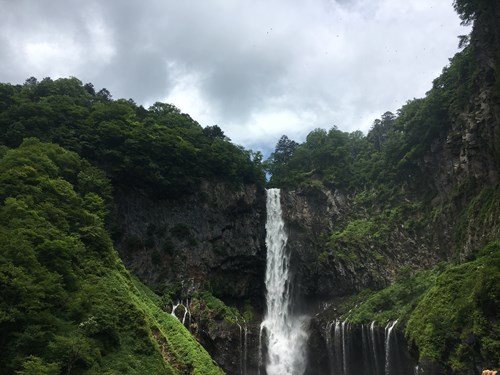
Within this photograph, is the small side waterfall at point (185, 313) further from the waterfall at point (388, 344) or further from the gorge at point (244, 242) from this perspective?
the waterfall at point (388, 344)

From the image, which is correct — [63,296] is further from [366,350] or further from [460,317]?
[366,350]

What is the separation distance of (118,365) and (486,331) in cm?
1633

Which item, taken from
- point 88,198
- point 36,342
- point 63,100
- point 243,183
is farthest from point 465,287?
point 63,100

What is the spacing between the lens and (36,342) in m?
14.6

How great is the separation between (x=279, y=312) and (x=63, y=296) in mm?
27131

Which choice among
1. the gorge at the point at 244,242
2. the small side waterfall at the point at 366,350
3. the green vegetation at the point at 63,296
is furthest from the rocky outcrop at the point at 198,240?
the green vegetation at the point at 63,296

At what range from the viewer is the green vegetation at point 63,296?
14.7m

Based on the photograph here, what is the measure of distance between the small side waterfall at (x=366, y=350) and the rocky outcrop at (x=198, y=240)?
32.0 ft

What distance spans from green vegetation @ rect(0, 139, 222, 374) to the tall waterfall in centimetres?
1458

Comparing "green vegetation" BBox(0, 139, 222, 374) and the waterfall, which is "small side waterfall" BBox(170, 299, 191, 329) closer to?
"green vegetation" BBox(0, 139, 222, 374)

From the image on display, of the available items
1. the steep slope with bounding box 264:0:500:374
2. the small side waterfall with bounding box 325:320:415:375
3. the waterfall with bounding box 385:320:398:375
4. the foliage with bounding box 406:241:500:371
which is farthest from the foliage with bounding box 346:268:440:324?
the foliage with bounding box 406:241:500:371

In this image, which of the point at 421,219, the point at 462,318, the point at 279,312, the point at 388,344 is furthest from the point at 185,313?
the point at 421,219

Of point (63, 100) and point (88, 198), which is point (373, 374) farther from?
point (63, 100)

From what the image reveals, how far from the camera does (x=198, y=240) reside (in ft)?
130
